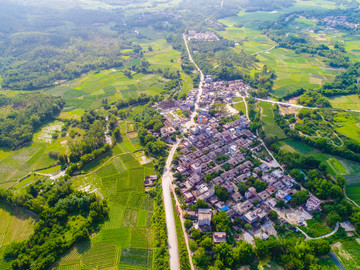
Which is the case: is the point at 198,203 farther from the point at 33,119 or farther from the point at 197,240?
the point at 33,119

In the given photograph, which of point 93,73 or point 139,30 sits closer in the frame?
point 93,73

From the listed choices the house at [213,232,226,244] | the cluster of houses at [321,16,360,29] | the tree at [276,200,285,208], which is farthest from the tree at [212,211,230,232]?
the cluster of houses at [321,16,360,29]

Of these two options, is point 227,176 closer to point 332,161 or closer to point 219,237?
point 219,237

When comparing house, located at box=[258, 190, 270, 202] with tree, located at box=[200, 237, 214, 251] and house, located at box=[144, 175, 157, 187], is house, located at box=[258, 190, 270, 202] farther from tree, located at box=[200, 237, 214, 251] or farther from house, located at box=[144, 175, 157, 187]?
house, located at box=[144, 175, 157, 187]

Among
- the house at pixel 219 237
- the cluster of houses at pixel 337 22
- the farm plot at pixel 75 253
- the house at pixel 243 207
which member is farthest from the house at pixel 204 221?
the cluster of houses at pixel 337 22

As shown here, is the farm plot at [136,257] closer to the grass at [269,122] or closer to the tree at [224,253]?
the tree at [224,253]

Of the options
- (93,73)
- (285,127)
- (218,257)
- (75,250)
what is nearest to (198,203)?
(218,257)
